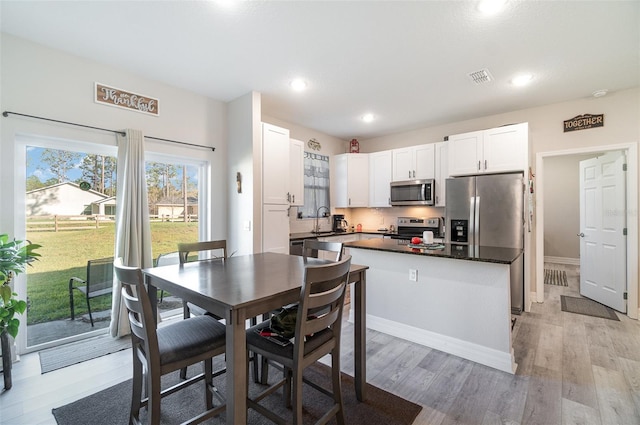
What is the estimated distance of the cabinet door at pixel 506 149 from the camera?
143 inches

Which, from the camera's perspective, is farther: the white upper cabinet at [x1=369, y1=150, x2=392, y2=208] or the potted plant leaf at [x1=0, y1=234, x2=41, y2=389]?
the white upper cabinet at [x1=369, y1=150, x2=392, y2=208]

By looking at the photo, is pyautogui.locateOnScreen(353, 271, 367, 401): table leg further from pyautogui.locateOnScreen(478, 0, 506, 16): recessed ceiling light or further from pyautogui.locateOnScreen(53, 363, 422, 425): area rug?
pyautogui.locateOnScreen(478, 0, 506, 16): recessed ceiling light

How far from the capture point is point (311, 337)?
60.3 inches

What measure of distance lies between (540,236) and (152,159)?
203 inches

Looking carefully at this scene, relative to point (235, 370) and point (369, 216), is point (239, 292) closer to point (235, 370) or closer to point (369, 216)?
point (235, 370)

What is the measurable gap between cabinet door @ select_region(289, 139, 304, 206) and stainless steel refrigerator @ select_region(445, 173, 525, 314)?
2.17 m

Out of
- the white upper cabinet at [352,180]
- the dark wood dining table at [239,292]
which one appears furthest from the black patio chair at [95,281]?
the white upper cabinet at [352,180]

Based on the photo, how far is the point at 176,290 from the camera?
59.2 inches

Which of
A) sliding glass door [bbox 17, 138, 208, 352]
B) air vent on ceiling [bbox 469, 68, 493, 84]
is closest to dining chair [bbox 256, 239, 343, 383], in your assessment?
sliding glass door [bbox 17, 138, 208, 352]

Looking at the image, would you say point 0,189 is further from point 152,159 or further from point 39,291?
point 152,159

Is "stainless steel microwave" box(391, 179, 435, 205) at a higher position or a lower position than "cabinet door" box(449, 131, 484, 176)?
lower

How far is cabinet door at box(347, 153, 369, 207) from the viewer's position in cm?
535

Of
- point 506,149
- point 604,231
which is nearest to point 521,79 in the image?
point 506,149

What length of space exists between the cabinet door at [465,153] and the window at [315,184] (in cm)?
217
